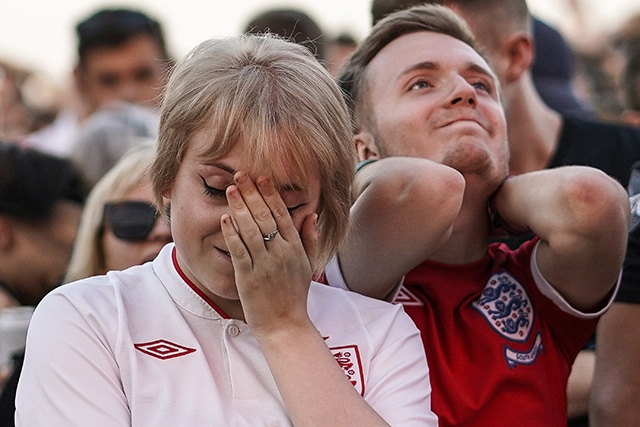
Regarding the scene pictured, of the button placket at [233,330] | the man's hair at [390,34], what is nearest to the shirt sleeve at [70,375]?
the button placket at [233,330]

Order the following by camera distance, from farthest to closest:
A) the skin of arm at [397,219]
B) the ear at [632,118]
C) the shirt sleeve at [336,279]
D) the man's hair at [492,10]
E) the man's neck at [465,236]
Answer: the ear at [632,118]
the man's hair at [492,10]
the man's neck at [465,236]
the shirt sleeve at [336,279]
the skin of arm at [397,219]

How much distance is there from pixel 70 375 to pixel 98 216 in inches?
59.9

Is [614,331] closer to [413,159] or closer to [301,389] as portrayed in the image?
[413,159]

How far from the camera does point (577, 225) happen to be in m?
2.21

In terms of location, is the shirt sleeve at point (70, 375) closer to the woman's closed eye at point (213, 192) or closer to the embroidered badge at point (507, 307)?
the woman's closed eye at point (213, 192)

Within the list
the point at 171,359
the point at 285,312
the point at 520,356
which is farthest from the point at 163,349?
the point at 520,356

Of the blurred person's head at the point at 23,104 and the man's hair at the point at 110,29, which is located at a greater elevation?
the man's hair at the point at 110,29

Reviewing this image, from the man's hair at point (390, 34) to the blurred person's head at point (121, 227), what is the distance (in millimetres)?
858

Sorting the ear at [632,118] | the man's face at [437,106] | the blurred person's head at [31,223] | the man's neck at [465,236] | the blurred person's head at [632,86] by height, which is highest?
the man's face at [437,106]

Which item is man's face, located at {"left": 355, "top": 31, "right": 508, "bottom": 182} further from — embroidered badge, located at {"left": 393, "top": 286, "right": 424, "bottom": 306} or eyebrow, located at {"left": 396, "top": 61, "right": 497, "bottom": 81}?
embroidered badge, located at {"left": 393, "top": 286, "right": 424, "bottom": 306}

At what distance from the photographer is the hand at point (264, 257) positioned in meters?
1.85

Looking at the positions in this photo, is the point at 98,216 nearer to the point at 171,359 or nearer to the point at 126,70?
the point at 171,359

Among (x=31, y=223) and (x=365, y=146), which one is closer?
(x=365, y=146)

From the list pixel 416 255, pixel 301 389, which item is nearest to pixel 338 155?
pixel 416 255
